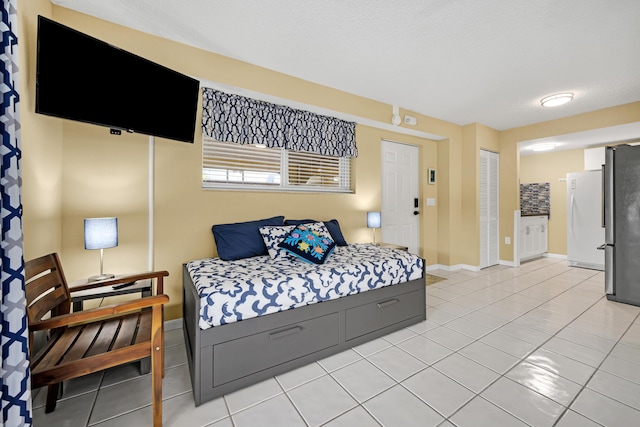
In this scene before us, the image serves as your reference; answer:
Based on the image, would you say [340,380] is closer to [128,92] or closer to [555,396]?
[555,396]

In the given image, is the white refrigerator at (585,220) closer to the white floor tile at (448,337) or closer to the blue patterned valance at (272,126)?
the white floor tile at (448,337)

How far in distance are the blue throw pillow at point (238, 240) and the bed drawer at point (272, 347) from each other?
38.2 inches

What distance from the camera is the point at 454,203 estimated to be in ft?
15.7

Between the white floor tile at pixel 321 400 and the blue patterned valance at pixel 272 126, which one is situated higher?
the blue patterned valance at pixel 272 126

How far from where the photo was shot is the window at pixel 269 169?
2.89 metres

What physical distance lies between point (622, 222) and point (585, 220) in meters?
2.00

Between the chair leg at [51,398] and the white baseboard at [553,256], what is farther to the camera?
the white baseboard at [553,256]

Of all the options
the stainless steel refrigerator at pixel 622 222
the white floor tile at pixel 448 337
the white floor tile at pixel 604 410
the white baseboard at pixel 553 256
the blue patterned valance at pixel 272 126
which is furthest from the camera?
the white baseboard at pixel 553 256

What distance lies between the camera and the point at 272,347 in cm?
182

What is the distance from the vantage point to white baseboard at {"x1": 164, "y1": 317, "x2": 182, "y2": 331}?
2.54m

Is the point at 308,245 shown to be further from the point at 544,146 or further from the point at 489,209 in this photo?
the point at 544,146

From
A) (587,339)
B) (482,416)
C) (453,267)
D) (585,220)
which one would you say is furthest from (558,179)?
(482,416)

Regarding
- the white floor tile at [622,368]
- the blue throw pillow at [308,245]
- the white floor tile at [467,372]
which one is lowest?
the white floor tile at [467,372]

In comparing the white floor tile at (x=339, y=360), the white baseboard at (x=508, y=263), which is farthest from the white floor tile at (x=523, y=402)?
the white baseboard at (x=508, y=263)
